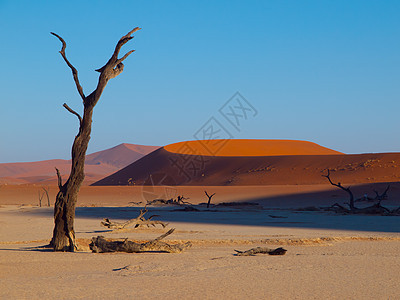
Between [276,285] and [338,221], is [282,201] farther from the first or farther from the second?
[276,285]

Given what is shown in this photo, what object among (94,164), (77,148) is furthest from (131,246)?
(94,164)

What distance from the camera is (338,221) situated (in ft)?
55.9

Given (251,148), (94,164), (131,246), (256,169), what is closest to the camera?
(131,246)

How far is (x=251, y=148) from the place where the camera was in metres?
96.1

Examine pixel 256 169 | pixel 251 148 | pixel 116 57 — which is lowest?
pixel 116 57

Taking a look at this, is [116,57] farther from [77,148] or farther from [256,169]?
[256,169]

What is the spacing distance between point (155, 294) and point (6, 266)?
3.12 meters

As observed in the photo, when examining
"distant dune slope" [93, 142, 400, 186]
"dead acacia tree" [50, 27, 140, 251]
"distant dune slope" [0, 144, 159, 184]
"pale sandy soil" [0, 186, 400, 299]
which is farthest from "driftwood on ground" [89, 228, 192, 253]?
"distant dune slope" [0, 144, 159, 184]

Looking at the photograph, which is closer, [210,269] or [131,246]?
[210,269]

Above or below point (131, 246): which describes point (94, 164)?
above

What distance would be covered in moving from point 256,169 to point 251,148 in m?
33.0

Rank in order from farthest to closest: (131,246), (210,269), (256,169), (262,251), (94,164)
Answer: (94,164)
(256,169)
(131,246)
(262,251)
(210,269)

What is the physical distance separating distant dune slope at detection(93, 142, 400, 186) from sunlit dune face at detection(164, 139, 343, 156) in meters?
10.3

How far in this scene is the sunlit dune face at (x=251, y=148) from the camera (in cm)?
9044
